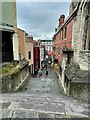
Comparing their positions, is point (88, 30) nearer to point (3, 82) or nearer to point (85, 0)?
point (85, 0)

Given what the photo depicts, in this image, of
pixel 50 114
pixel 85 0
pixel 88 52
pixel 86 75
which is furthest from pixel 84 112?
pixel 85 0

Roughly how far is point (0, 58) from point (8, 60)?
119 centimetres

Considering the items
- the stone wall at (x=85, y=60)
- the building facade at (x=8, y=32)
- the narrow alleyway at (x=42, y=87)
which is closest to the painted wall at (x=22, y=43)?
the building facade at (x=8, y=32)

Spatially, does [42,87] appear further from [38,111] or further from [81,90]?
[38,111]

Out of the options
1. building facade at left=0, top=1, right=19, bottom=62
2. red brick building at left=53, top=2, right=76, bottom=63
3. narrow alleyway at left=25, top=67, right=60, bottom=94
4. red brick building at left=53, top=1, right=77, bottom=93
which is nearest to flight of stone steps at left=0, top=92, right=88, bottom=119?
narrow alleyway at left=25, top=67, right=60, bottom=94

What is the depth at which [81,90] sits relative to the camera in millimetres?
6355

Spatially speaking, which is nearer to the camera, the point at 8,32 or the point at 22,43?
the point at 8,32

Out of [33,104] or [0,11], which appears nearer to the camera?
[33,104]

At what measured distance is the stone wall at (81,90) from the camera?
244 inches

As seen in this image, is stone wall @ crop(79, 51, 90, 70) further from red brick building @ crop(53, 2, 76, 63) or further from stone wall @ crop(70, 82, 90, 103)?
red brick building @ crop(53, 2, 76, 63)

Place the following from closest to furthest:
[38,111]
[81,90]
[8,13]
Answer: [38,111] → [81,90] → [8,13]

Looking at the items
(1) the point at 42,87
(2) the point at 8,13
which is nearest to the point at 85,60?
(1) the point at 42,87

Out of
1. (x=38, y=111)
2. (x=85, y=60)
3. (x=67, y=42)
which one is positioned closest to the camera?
(x=38, y=111)

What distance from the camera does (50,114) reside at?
4035 mm
